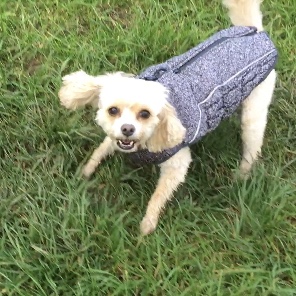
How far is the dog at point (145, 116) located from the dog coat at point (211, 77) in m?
0.03

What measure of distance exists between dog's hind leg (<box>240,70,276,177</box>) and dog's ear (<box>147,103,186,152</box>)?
605mm

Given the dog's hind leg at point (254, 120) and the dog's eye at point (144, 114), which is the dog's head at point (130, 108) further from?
the dog's hind leg at point (254, 120)

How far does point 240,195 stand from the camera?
2.67 meters

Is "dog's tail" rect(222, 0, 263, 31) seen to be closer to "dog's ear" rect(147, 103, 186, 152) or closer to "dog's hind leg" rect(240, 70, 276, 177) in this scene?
"dog's hind leg" rect(240, 70, 276, 177)

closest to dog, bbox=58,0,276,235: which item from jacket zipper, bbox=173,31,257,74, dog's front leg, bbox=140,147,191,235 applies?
dog's front leg, bbox=140,147,191,235

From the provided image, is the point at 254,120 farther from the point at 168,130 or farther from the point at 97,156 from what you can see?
the point at 97,156

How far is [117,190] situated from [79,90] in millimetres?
642

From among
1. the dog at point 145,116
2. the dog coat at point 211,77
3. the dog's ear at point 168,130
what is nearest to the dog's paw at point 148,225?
the dog at point 145,116

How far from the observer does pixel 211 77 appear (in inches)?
102

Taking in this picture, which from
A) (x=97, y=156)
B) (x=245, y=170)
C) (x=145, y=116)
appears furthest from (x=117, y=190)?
(x=245, y=170)

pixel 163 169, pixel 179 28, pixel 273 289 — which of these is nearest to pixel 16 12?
pixel 179 28

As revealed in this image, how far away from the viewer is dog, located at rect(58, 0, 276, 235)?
231 cm

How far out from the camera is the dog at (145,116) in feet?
7.59

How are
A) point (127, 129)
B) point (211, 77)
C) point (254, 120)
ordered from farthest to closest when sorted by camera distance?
point (254, 120)
point (211, 77)
point (127, 129)
